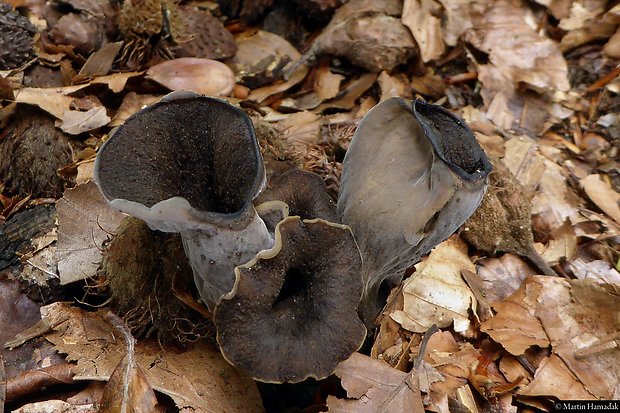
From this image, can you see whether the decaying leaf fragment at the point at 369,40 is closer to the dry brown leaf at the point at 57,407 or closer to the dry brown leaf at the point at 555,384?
the dry brown leaf at the point at 555,384

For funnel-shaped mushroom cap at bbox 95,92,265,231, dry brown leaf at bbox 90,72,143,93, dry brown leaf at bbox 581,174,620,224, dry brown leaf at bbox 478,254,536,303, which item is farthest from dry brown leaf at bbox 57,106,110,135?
dry brown leaf at bbox 581,174,620,224

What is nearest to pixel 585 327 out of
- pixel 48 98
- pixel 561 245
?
pixel 561 245

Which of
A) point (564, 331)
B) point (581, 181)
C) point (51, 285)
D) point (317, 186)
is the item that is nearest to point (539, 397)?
point (564, 331)

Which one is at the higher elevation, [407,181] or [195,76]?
[407,181]

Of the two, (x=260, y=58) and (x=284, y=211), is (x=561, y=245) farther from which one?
(x=260, y=58)

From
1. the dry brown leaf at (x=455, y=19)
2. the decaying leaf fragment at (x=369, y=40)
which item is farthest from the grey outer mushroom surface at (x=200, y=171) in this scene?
the dry brown leaf at (x=455, y=19)

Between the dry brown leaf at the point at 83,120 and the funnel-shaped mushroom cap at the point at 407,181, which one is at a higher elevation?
the funnel-shaped mushroom cap at the point at 407,181
